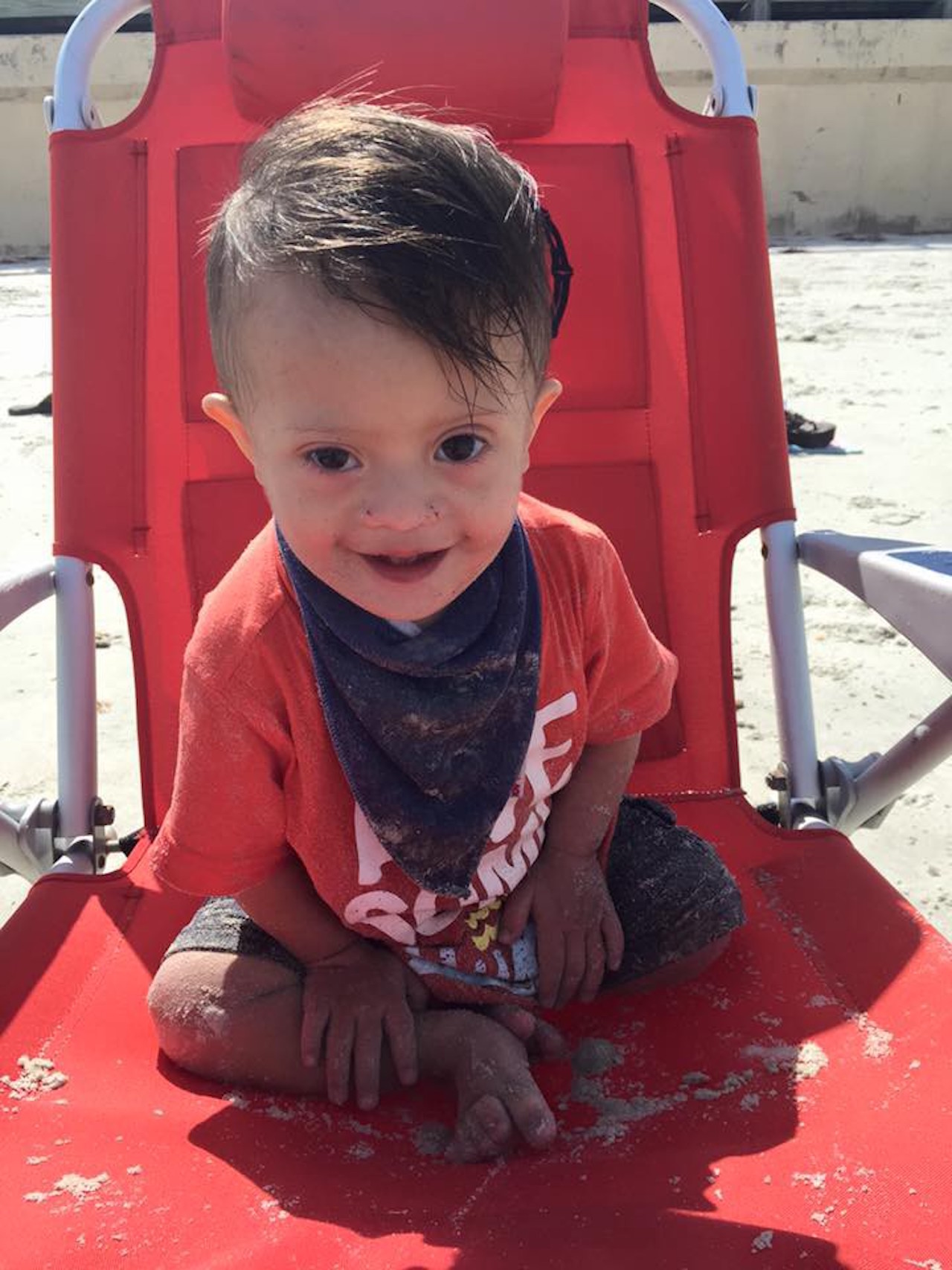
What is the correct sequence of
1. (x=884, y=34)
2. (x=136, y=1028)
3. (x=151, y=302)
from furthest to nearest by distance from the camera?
(x=884, y=34), (x=151, y=302), (x=136, y=1028)

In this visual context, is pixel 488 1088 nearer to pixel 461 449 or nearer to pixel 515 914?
pixel 515 914

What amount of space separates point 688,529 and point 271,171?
0.81 m

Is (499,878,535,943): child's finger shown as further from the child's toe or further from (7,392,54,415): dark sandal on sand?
(7,392,54,415): dark sandal on sand

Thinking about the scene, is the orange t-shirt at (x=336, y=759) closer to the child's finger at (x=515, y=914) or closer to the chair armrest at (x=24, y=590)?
the child's finger at (x=515, y=914)

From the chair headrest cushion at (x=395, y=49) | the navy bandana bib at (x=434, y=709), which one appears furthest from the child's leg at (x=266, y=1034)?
the chair headrest cushion at (x=395, y=49)

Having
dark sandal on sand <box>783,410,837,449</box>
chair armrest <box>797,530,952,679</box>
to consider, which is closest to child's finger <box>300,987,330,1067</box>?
chair armrest <box>797,530,952,679</box>

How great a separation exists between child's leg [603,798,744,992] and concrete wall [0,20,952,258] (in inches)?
360

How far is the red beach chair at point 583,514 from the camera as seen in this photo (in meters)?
1.14

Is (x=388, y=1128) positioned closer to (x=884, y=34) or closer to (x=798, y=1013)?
(x=798, y=1013)

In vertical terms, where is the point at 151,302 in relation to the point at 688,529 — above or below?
above

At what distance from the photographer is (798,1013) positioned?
125 centimetres

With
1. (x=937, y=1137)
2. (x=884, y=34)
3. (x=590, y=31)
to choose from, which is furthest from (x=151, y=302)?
(x=884, y=34)

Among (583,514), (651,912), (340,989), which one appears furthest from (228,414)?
(583,514)

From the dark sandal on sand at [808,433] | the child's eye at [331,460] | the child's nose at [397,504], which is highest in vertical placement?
the child's eye at [331,460]
